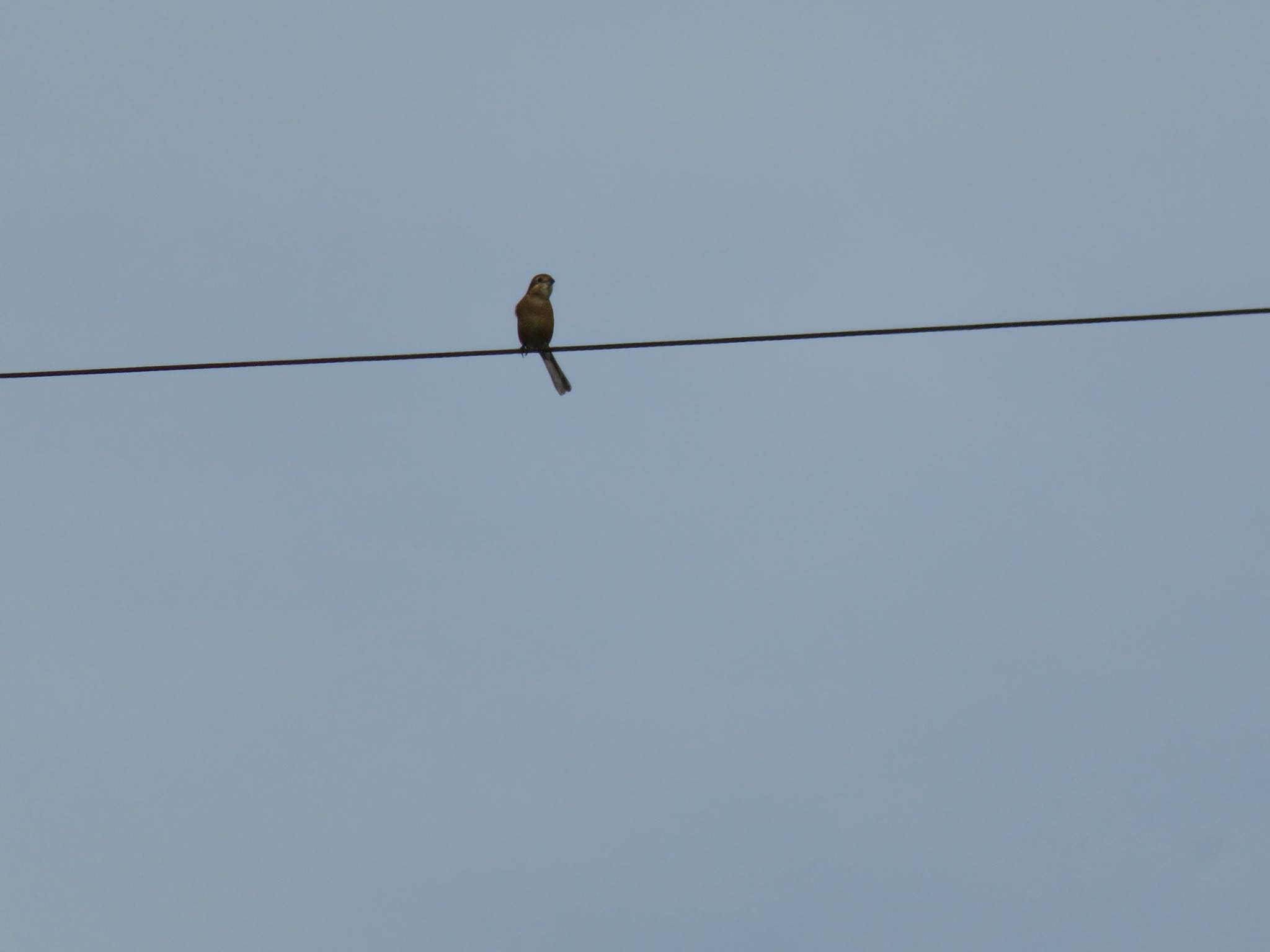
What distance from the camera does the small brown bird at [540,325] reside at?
15.0m

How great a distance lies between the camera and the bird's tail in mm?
14953

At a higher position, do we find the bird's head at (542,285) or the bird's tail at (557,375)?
the bird's head at (542,285)

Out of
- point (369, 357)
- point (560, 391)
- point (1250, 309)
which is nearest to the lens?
point (1250, 309)

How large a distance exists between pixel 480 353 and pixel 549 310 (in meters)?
5.98

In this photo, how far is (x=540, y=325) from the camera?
49.2 ft

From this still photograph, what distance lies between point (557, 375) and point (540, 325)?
439mm

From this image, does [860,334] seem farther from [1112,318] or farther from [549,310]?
[549,310]

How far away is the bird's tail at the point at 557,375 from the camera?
14953mm

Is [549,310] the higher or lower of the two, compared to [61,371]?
higher

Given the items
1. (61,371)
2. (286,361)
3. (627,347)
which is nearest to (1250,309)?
(627,347)

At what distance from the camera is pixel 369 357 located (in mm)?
8984

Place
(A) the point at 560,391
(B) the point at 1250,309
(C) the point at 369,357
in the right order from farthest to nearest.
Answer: (A) the point at 560,391, (C) the point at 369,357, (B) the point at 1250,309

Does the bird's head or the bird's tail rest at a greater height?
the bird's head

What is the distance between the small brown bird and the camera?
1497cm
